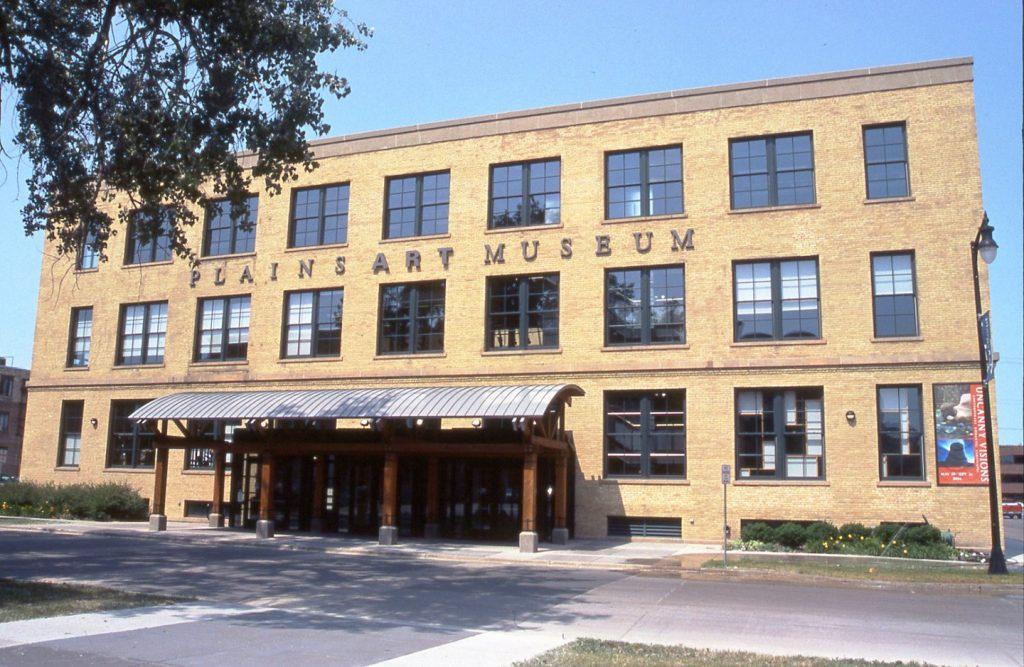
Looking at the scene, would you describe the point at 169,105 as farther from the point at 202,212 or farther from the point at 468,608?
the point at 202,212

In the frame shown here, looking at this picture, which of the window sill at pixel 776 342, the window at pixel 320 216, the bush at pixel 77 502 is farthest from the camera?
the window at pixel 320 216

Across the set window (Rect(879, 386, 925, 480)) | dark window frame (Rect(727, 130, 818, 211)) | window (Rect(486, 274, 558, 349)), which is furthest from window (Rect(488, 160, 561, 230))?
window (Rect(879, 386, 925, 480))

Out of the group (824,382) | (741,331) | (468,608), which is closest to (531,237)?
(741,331)

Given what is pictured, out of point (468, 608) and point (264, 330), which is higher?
point (264, 330)

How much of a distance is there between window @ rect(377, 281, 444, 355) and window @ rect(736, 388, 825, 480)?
10144 mm

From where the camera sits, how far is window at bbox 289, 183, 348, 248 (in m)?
32.4

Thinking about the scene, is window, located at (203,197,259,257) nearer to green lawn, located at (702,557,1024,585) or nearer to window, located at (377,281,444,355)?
window, located at (377,281,444,355)

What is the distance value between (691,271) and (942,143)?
7.79m

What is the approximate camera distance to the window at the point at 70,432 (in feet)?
119

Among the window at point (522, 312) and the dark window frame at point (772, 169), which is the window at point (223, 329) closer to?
the window at point (522, 312)

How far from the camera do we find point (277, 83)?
53.7 feet

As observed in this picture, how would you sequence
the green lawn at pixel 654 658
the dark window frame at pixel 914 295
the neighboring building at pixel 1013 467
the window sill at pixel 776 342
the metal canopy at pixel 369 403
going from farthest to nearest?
the neighboring building at pixel 1013 467 → the window sill at pixel 776 342 → the dark window frame at pixel 914 295 → the metal canopy at pixel 369 403 → the green lawn at pixel 654 658

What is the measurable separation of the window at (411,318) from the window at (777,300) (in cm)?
978

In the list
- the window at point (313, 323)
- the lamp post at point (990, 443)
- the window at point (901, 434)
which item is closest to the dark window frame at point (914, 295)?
the window at point (901, 434)
